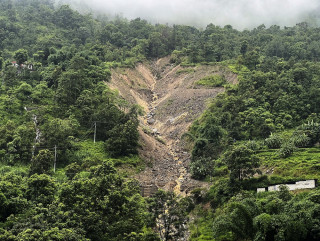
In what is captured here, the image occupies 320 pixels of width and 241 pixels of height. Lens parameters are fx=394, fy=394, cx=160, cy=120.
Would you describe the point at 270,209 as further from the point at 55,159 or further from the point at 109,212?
the point at 55,159

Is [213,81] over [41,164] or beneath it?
over

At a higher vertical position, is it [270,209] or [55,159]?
[55,159]

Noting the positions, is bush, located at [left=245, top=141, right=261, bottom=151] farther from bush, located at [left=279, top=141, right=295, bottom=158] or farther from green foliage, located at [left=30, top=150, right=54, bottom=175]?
green foliage, located at [left=30, top=150, right=54, bottom=175]

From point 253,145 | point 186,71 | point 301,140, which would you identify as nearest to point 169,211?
point 253,145

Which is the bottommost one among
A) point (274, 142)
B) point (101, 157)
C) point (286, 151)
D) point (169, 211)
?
point (169, 211)

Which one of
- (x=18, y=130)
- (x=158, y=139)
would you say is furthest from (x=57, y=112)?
(x=158, y=139)

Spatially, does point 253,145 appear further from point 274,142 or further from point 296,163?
point 296,163
